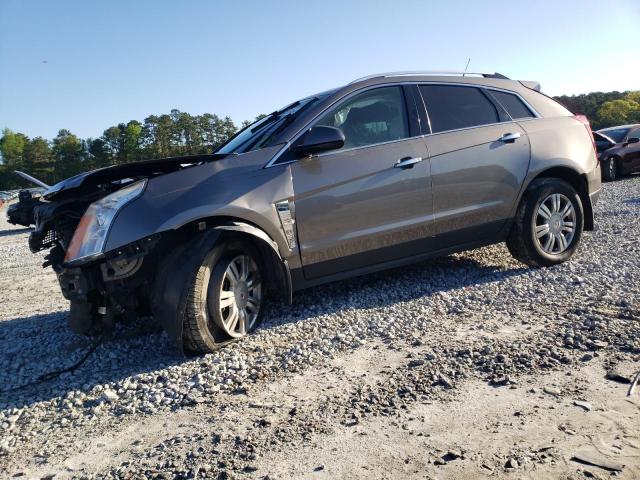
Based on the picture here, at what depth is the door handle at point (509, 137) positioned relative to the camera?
4.68 meters

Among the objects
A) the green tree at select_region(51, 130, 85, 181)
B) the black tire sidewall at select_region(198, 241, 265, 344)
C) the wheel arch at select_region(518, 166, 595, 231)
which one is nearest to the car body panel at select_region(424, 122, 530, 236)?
the wheel arch at select_region(518, 166, 595, 231)

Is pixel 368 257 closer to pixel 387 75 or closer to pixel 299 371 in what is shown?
pixel 299 371

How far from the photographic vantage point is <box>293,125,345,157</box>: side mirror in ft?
12.6

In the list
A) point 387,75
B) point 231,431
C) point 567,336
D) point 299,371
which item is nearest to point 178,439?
point 231,431

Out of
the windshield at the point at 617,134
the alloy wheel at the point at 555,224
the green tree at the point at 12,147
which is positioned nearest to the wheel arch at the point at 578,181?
→ the alloy wheel at the point at 555,224

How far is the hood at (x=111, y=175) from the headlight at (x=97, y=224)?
262 millimetres

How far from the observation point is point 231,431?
2.42 m

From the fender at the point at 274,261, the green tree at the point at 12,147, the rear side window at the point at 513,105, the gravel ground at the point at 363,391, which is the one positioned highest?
the green tree at the point at 12,147

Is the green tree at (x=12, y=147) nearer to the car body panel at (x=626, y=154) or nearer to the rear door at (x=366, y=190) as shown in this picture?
the car body panel at (x=626, y=154)

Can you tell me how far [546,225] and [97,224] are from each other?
4.02m

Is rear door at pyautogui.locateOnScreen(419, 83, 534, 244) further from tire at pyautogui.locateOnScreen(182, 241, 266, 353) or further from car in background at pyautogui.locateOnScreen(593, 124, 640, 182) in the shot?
car in background at pyautogui.locateOnScreen(593, 124, 640, 182)

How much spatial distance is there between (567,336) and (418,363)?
1016 mm

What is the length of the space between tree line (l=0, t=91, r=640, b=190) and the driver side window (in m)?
57.2

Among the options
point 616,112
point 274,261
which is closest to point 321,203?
point 274,261
